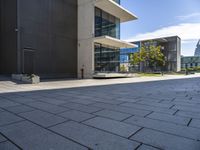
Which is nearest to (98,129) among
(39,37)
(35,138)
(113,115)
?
(113,115)

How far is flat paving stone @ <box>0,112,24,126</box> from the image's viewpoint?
10.7 feet

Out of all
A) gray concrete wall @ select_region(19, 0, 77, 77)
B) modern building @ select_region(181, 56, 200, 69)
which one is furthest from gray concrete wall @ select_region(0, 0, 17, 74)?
modern building @ select_region(181, 56, 200, 69)

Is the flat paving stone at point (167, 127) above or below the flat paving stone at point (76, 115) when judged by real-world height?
below

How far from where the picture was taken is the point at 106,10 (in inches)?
826

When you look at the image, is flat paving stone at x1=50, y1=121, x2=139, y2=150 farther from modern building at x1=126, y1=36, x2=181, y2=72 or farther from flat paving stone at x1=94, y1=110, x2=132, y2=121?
modern building at x1=126, y1=36, x2=181, y2=72

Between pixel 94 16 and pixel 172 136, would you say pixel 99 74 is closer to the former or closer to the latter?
pixel 94 16

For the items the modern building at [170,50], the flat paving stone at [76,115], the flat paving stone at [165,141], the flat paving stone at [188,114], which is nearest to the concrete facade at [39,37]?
the flat paving stone at [76,115]

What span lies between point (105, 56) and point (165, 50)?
54106 millimetres

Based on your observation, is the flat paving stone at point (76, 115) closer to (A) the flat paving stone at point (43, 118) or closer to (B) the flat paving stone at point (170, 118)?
(A) the flat paving stone at point (43, 118)

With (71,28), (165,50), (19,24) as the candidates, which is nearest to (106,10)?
(71,28)

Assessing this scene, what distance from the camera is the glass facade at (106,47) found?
19906mm

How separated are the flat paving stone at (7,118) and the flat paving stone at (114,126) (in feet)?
5.07

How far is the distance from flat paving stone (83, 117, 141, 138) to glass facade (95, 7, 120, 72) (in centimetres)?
1617

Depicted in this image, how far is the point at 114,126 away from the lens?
10.1ft
